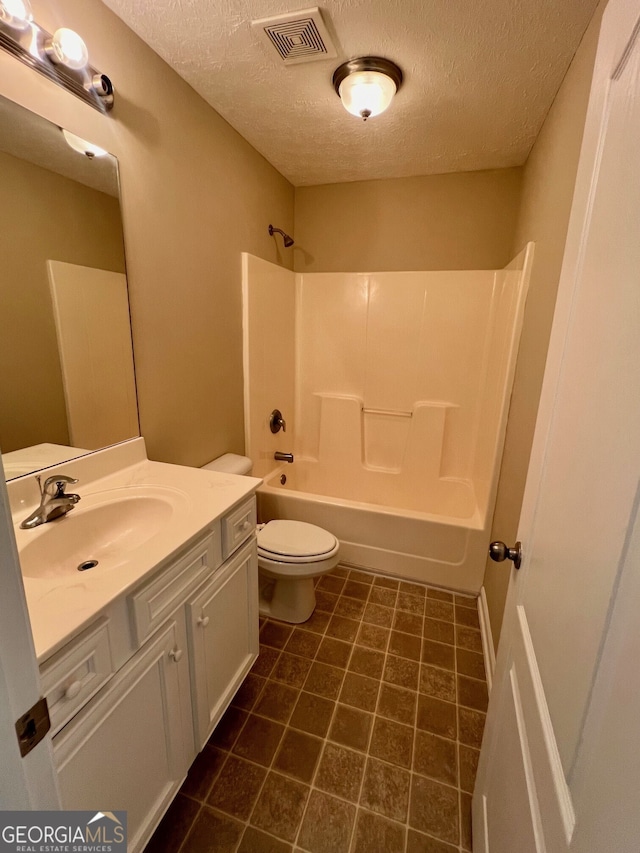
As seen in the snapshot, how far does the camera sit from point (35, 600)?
0.72 metres

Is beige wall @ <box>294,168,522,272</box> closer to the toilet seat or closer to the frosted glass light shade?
the frosted glass light shade

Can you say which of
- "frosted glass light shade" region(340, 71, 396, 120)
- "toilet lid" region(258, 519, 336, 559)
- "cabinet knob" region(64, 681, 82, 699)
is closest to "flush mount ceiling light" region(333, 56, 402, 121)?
"frosted glass light shade" region(340, 71, 396, 120)

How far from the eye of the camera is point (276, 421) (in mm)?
2531

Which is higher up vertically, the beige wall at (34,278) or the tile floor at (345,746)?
the beige wall at (34,278)

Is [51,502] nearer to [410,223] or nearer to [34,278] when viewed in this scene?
[34,278]

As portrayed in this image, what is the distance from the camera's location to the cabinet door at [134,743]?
0.73m

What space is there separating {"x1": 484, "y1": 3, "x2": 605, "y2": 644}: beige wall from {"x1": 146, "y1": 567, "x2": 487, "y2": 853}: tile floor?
0.35 m

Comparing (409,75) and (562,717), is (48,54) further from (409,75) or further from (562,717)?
(562,717)

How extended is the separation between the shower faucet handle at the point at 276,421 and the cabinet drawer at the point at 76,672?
5.86ft

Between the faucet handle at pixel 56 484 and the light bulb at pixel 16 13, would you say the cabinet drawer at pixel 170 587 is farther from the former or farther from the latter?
the light bulb at pixel 16 13

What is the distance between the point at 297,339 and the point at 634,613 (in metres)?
2.58

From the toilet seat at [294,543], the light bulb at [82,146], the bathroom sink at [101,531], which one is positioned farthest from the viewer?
the toilet seat at [294,543]

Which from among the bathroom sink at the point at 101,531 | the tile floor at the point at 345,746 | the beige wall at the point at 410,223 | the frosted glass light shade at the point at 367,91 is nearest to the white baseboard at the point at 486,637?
the tile floor at the point at 345,746

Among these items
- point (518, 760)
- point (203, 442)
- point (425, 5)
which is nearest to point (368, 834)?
point (518, 760)
